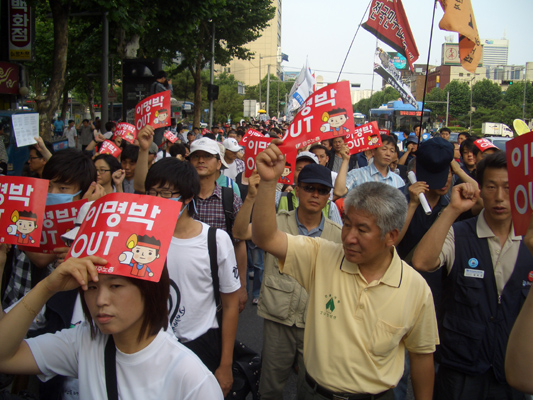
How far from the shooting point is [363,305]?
2.21 metres

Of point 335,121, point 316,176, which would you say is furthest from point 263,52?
point 316,176

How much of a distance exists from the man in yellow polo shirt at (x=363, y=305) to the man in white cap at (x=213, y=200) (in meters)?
1.41

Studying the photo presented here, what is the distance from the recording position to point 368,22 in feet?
22.1

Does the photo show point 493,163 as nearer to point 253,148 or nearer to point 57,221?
point 57,221

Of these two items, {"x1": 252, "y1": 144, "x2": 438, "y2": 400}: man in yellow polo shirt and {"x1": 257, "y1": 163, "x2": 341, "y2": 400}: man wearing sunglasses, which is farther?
{"x1": 257, "y1": 163, "x2": 341, "y2": 400}: man wearing sunglasses

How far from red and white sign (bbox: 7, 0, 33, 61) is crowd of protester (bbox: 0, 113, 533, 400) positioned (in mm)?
11685

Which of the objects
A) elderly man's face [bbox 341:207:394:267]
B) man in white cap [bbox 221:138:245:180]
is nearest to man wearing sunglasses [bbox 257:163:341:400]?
elderly man's face [bbox 341:207:394:267]

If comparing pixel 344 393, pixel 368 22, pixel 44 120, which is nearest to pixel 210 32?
pixel 44 120

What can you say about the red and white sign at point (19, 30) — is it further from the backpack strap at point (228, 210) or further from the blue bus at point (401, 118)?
the blue bus at point (401, 118)

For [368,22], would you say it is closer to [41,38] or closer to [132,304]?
[132,304]

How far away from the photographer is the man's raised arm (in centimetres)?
224

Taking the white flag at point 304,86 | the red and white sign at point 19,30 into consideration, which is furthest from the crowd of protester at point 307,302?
the red and white sign at point 19,30

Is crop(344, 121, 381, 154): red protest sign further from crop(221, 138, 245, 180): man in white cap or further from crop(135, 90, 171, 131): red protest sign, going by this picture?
crop(135, 90, 171, 131): red protest sign

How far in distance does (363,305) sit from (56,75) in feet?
30.8
